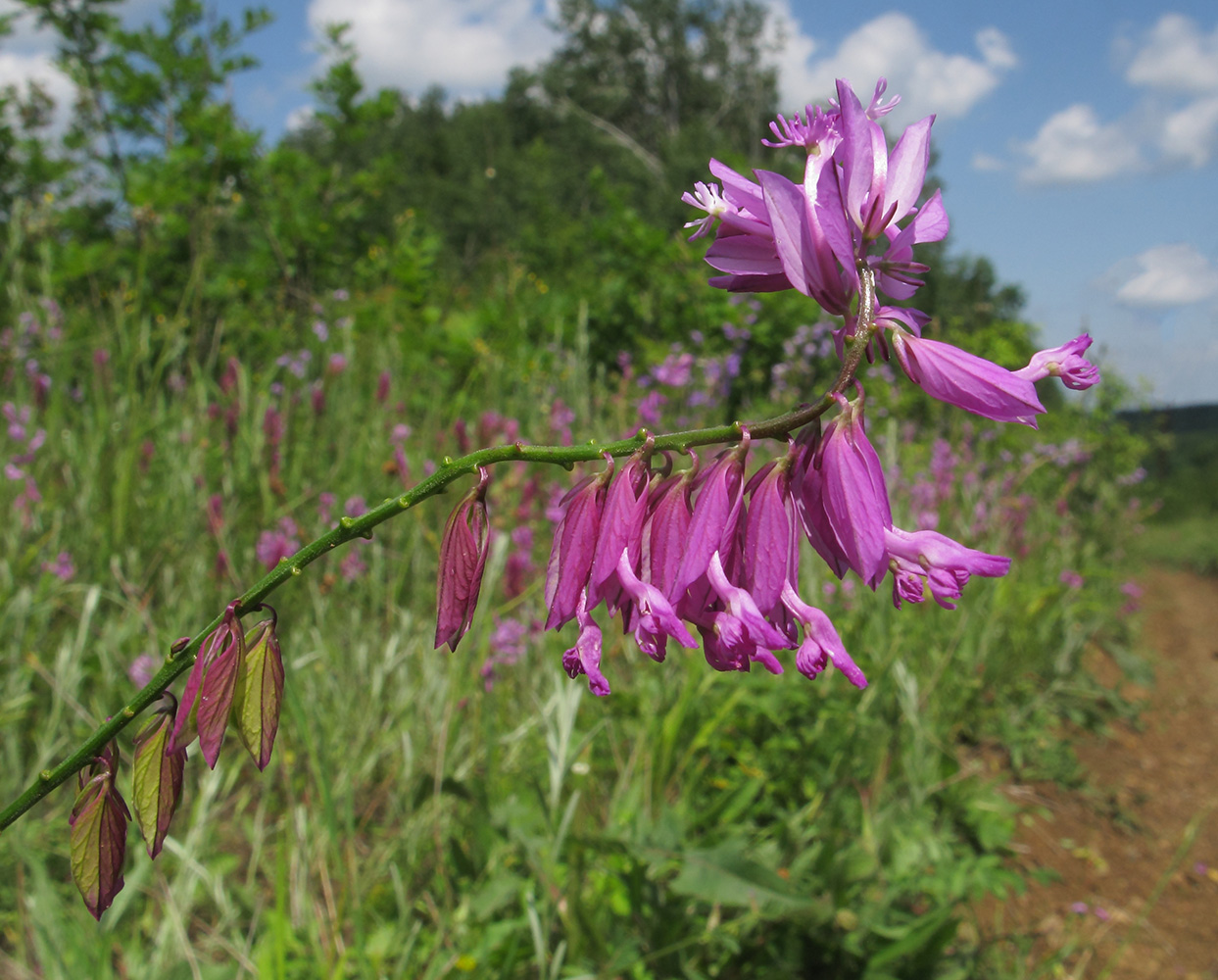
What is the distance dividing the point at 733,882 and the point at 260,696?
1.32 meters

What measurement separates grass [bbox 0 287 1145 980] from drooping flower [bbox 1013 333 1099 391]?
1.32 meters

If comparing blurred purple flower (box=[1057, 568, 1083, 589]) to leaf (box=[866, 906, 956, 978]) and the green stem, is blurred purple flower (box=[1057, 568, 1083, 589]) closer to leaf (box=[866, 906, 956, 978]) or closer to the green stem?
leaf (box=[866, 906, 956, 978])

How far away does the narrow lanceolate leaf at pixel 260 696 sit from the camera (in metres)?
0.81

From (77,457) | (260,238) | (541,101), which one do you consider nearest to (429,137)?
(541,101)

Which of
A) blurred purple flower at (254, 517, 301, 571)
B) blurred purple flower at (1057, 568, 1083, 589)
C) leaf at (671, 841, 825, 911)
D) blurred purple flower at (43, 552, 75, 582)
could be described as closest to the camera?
leaf at (671, 841, 825, 911)

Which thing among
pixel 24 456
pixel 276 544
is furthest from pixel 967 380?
pixel 24 456

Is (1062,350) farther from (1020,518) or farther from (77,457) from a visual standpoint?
(1020,518)

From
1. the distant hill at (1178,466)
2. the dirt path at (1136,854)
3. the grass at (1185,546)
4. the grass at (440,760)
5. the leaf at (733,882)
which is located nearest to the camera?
the leaf at (733,882)

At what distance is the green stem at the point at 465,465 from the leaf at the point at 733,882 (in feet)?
4.26

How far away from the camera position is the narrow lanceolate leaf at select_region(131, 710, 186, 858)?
2.61ft

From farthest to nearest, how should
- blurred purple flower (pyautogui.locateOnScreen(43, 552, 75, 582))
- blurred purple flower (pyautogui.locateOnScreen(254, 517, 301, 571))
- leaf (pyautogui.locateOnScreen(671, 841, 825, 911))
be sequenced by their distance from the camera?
1. blurred purple flower (pyautogui.locateOnScreen(254, 517, 301, 571))
2. blurred purple flower (pyautogui.locateOnScreen(43, 552, 75, 582))
3. leaf (pyautogui.locateOnScreen(671, 841, 825, 911))

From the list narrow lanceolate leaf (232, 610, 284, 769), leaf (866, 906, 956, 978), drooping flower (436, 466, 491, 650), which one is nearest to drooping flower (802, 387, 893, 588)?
drooping flower (436, 466, 491, 650)

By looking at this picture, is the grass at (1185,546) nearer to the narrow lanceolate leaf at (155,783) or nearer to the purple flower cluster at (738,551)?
the purple flower cluster at (738,551)

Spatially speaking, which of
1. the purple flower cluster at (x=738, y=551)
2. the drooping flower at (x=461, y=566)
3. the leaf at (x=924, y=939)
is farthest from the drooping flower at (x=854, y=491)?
the leaf at (x=924, y=939)
